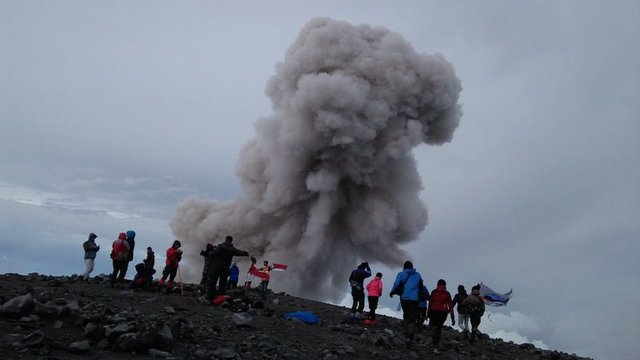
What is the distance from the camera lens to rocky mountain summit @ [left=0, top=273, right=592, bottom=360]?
8883 mm

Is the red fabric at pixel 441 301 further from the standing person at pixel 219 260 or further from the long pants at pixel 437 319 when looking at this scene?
the standing person at pixel 219 260

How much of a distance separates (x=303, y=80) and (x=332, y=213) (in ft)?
36.5

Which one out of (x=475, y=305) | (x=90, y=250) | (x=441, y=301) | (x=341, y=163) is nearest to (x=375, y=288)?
(x=475, y=305)

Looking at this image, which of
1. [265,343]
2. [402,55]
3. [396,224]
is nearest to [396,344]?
[265,343]

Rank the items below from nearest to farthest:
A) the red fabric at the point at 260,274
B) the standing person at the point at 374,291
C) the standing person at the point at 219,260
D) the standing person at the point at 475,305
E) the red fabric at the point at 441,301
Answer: the red fabric at the point at 441,301 → the standing person at the point at 219,260 → the standing person at the point at 475,305 → the standing person at the point at 374,291 → the red fabric at the point at 260,274

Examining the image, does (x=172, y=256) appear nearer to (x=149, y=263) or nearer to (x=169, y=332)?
(x=149, y=263)

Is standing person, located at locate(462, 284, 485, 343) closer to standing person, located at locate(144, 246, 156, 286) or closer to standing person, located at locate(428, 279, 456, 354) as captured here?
standing person, located at locate(428, 279, 456, 354)

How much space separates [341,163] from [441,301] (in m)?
28.1

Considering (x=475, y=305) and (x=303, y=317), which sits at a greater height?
(x=475, y=305)

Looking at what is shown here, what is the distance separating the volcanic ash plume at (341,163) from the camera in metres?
39.6

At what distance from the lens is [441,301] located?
13.9m

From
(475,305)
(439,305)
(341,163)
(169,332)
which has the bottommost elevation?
(169,332)

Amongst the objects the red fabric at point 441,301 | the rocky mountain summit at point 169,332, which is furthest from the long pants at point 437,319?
the rocky mountain summit at point 169,332

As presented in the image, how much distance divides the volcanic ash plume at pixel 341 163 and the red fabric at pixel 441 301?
25.3 m
